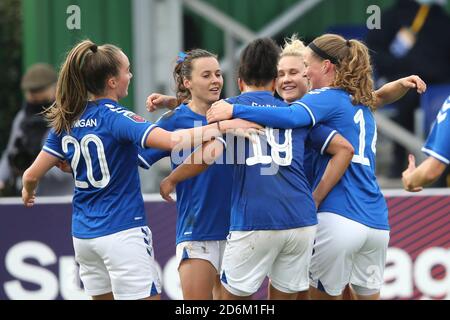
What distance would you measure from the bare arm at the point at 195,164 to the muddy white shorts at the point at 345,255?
2.44ft

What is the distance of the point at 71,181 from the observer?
908 cm

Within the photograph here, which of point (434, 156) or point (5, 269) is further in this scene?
point (5, 269)

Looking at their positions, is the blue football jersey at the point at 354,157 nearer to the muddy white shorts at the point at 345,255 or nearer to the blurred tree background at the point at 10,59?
the muddy white shorts at the point at 345,255

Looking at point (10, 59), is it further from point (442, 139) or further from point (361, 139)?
point (442, 139)

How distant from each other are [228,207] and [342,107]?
2.82 ft

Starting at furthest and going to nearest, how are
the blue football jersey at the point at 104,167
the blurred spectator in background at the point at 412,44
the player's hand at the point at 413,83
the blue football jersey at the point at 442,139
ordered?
the blurred spectator in background at the point at 412,44 → the player's hand at the point at 413,83 → the blue football jersey at the point at 104,167 → the blue football jersey at the point at 442,139

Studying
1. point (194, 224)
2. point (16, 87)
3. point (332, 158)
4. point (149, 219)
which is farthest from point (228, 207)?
point (16, 87)

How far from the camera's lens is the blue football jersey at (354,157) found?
5809mm

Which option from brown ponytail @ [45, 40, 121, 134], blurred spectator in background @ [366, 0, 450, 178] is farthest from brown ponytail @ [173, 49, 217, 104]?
blurred spectator in background @ [366, 0, 450, 178]

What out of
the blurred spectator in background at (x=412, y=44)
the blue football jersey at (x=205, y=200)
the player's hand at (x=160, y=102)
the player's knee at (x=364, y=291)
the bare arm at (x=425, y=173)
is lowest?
the player's knee at (x=364, y=291)

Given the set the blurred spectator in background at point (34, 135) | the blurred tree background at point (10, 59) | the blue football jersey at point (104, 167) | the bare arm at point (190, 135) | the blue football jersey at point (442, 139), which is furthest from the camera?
the blurred tree background at point (10, 59)

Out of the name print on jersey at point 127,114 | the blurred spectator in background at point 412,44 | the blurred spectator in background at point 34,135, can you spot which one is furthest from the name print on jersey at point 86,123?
the blurred spectator in background at point 412,44

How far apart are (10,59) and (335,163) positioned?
7.52 meters

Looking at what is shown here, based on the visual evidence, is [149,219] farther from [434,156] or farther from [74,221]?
[434,156]
